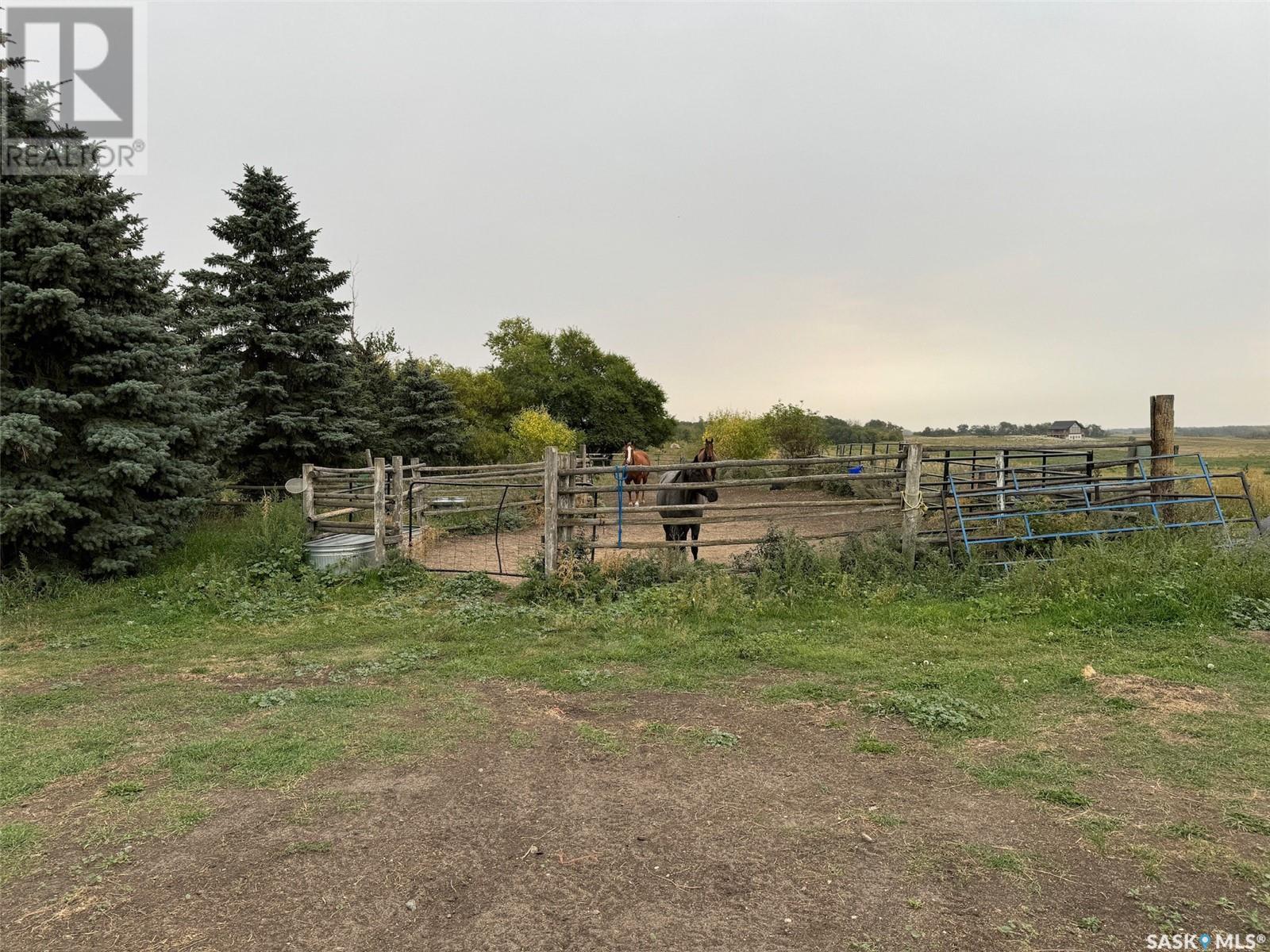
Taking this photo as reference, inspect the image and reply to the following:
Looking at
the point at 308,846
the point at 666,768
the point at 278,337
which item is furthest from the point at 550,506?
the point at 278,337

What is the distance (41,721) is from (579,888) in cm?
431

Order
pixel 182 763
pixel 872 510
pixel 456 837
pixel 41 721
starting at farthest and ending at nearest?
pixel 872 510
pixel 41 721
pixel 182 763
pixel 456 837

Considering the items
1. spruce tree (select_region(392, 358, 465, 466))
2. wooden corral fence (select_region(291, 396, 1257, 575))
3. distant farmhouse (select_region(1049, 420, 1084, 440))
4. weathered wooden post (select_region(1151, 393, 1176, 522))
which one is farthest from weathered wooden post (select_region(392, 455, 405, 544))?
distant farmhouse (select_region(1049, 420, 1084, 440))

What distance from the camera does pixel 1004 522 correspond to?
30.9ft

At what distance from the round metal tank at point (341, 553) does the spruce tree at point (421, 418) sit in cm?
1673

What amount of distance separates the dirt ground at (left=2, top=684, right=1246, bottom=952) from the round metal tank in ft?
18.9

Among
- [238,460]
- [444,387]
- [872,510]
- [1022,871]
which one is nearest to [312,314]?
[238,460]

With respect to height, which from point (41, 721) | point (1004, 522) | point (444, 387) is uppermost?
point (444, 387)

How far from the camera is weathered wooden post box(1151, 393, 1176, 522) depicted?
10.1 m

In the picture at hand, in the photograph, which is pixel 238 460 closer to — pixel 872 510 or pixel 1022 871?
pixel 872 510

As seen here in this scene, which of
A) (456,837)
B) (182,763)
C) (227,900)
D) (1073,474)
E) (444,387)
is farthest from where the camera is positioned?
(444,387)

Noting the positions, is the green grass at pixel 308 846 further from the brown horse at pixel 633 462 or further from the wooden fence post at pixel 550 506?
the brown horse at pixel 633 462

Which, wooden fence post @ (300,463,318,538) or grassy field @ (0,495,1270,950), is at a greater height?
wooden fence post @ (300,463,318,538)

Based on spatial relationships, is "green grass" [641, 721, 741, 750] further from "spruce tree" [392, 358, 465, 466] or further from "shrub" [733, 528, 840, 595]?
"spruce tree" [392, 358, 465, 466]
